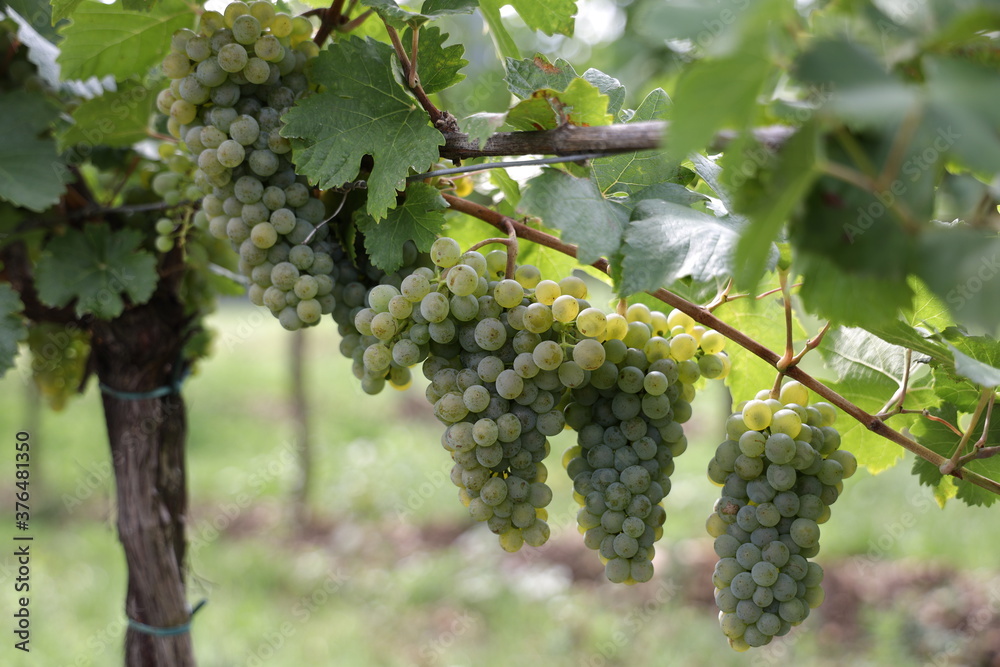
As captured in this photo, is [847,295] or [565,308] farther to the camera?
[565,308]

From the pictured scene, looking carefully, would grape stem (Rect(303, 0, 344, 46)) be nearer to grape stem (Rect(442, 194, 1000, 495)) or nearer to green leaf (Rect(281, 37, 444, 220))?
green leaf (Rect(281, 37, 444, 220))

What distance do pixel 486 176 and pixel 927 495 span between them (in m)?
4.58

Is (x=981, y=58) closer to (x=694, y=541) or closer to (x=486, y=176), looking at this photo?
(x=486, y=176)

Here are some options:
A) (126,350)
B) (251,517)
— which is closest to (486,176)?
(126,350)

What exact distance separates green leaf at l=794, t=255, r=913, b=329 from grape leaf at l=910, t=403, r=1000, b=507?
0.41m

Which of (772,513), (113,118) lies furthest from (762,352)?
(113,118)

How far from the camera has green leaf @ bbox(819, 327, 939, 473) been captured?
0.95 meters

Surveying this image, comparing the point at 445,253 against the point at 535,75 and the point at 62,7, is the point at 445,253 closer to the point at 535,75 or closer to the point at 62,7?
the point at 535,75

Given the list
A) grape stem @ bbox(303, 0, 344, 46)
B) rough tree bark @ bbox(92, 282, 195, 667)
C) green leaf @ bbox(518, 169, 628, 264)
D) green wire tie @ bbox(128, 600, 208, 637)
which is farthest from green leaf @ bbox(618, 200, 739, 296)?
green wire tie @ bbox(128, 600, 208, 637)

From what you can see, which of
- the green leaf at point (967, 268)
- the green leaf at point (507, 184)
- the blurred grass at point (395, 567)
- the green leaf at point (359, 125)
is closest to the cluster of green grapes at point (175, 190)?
the green leaf at point (359, 125)

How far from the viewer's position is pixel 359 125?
0.88 m

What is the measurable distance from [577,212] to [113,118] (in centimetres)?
88

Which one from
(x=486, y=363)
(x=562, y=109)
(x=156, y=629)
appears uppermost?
(x=562, y=109)

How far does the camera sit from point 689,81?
46 cm
